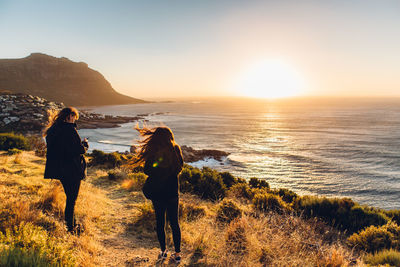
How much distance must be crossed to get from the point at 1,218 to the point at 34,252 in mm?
1554

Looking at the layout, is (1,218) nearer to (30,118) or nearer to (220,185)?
(220,185)

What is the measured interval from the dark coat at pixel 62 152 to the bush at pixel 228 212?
410 cm

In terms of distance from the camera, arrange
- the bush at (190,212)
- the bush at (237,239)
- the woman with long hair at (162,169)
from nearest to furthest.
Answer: the woman with long hair at (162,169), the bush at (237,239), the bush at (190,212)

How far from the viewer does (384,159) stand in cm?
3247

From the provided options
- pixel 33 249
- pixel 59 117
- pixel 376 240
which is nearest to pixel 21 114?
pixel 59 117

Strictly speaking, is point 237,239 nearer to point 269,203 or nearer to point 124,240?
point 124,240

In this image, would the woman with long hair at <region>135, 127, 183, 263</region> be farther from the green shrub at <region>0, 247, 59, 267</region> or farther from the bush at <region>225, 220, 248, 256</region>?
the bush at <region>225, 220, 248, 256</region>

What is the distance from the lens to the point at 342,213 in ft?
28.6

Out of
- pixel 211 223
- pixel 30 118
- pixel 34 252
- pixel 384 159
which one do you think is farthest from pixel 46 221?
pixel 30 118

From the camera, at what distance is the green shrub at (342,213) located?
8133 millimetres

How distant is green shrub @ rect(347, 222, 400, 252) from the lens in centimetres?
583

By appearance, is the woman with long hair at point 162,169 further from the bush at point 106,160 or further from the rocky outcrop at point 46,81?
the rocky outcrop at point 46,81

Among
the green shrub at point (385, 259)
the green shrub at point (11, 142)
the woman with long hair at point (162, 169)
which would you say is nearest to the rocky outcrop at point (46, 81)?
the green shrub at point (11, 142)

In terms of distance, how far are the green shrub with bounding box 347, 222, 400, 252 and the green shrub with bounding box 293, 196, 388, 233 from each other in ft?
4.78
